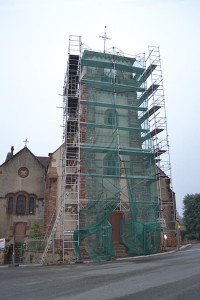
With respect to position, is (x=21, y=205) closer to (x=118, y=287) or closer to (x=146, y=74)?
(x=146, y=74)

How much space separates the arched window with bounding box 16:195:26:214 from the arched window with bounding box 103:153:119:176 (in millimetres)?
11570

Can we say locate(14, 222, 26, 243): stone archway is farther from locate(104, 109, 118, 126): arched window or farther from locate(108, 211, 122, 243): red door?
locate(104, 109, 118, 126): arched window

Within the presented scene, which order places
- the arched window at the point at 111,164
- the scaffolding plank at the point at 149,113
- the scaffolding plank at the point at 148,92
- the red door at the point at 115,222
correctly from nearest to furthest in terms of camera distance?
the red door at the point at 115,222
the arched window at the point at 111,164
the scaffolding plank at the point at 149,113
the scaffolding plank at the point at 148,92

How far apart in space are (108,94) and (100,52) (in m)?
4.08

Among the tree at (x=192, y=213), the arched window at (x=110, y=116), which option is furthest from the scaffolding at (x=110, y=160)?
the tree at (x=192, y=213)

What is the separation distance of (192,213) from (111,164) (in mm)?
30009

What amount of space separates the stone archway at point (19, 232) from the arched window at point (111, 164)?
11905mm

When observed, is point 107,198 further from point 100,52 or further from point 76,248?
point 100,52

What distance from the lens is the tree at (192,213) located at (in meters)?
48.4

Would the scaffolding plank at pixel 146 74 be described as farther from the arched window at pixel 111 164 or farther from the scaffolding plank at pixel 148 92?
the arched window at pixel 111 164

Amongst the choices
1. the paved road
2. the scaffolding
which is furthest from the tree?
the paved road

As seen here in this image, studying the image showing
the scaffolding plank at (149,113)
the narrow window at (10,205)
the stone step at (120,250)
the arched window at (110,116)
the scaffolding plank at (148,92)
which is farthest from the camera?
the narrow window at (10,205)

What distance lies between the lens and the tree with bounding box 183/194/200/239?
48.4 m

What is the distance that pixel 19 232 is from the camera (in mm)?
30703
